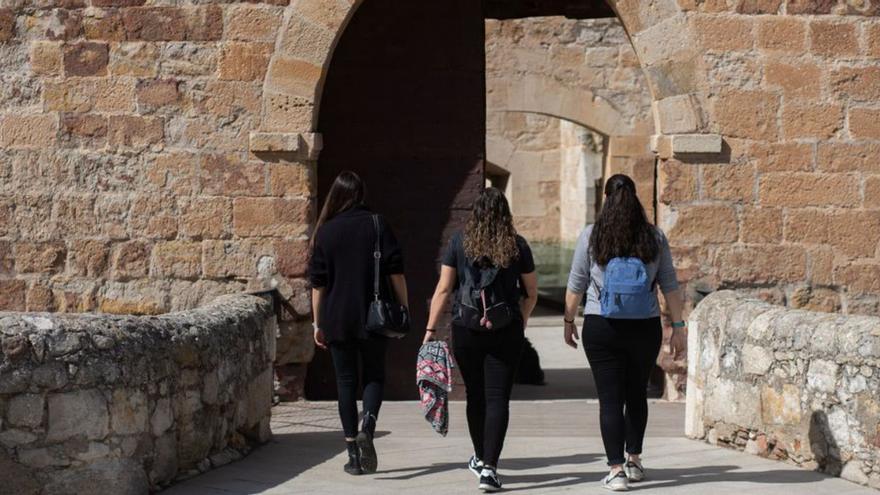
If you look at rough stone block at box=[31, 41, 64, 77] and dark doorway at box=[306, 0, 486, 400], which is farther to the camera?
dark doorway at box=[306, 0, 486, 400]

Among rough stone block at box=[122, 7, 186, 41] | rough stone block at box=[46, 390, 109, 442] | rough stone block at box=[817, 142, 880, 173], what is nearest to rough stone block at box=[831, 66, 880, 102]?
rough stone block at box=[817, 142, 880, 173]

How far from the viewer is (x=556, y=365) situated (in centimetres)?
1299

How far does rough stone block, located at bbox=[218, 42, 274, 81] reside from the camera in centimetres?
877

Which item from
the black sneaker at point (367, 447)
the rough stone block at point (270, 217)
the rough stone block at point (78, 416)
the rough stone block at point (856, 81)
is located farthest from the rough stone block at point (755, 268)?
the rough stone block at point (78, 416)

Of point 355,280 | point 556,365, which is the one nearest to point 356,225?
point 355,280

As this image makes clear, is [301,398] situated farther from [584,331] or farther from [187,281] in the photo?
[584,331]

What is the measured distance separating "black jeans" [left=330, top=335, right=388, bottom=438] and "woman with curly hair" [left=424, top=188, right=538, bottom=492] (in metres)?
0.35

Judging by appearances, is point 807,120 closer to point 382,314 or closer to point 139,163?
point 382,314

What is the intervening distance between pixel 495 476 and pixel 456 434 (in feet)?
5.45

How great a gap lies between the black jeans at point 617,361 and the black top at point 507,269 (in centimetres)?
32

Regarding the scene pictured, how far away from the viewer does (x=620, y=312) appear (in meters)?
6.14

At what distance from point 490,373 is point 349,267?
83cm

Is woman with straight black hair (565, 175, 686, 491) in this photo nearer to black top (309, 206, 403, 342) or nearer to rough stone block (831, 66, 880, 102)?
black top (309, 206, 403, 342)

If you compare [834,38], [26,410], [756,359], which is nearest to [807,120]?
[834,38]
